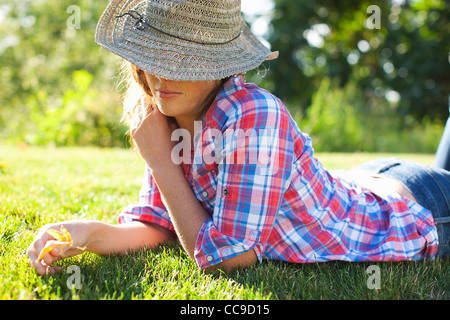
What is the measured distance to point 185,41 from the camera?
185cm

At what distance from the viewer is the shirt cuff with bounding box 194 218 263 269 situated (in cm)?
180

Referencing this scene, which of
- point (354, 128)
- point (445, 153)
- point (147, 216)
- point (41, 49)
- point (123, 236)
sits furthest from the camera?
point (41, 49)

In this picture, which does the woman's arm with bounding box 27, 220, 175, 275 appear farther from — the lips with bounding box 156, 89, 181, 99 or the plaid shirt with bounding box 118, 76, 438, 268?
the lips with bounding box 156, 89, 181, 99

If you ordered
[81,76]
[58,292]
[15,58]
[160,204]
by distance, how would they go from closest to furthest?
[58,292], [160,204], [81,76], [15,58]

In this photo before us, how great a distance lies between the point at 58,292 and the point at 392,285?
4.43ft

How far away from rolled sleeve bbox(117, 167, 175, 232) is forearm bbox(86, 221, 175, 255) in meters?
0.04

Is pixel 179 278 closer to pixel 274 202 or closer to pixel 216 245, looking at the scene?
pixel 216 245

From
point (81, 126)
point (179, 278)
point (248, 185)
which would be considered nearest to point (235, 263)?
point (179, 278)

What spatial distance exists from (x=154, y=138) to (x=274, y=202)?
0.68 m

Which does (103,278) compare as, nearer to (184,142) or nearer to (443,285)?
(184,142)

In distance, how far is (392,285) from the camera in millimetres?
1822

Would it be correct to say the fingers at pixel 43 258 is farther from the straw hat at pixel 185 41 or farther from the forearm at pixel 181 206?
the straw hat at pixel 185 41

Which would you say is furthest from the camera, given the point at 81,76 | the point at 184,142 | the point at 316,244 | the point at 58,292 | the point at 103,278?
the point at 81,76
